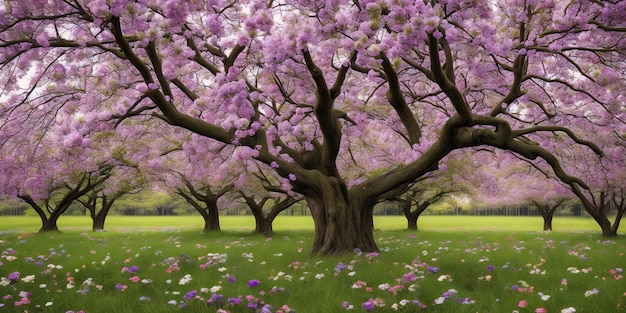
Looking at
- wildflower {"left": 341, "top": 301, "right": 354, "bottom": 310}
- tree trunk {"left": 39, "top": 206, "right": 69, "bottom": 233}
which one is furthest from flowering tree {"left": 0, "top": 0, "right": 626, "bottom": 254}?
tree trunk {"left": 39, "top": 206, "right": 69, "bottom": 233}

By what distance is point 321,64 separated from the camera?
13.1 meters

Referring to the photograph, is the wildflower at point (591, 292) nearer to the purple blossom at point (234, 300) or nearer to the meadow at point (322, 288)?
the meadow at point (322, 288)

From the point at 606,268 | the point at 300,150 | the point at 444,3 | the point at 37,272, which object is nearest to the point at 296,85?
the point at 300,150

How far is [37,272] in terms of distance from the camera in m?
8.93

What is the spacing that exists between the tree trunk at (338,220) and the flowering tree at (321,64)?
0.04m

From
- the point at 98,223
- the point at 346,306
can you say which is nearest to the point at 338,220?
the point at 346,306

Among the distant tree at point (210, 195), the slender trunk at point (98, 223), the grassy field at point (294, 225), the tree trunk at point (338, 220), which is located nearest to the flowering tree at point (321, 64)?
the tree trunk at point (338, 220)

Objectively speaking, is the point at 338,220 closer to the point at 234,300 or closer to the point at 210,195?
the point at 234,300

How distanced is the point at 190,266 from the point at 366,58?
539 cm

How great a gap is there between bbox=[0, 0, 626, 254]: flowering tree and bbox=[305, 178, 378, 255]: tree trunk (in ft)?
0.12

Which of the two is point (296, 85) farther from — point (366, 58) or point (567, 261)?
point (567, 261)

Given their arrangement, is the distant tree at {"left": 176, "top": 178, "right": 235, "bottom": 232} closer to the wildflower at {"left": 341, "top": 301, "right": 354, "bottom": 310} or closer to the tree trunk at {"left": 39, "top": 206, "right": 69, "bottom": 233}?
the tree trunk at {"left": 39, "top": 206, "right": 69, "bottom": 233}

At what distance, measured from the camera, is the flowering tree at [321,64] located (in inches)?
328

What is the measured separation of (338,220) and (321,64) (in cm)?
444
